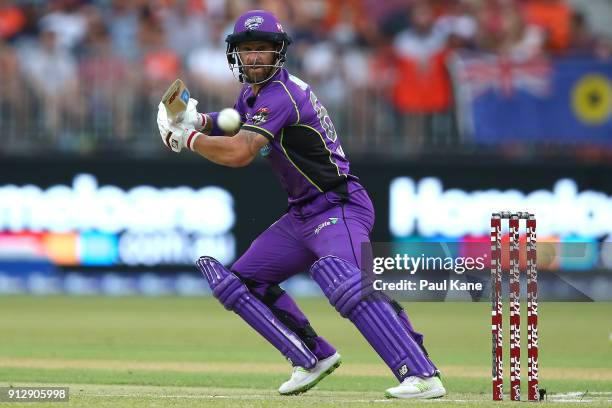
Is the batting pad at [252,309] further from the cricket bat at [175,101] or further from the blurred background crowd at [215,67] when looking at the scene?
the blurred background crowd at [215,67]

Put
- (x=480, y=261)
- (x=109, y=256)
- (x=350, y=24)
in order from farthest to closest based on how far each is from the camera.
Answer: (x=350, y=24), (x=109, y=256), (x=480, y=261)

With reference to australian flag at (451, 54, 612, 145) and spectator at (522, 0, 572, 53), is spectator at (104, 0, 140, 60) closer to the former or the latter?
australian flag at (451, 54, 612, 145)

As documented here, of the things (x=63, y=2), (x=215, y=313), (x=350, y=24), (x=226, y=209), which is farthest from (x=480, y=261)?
(x=63, y=2)

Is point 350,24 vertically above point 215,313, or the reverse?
point 350,24

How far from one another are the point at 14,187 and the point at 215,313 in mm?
2949

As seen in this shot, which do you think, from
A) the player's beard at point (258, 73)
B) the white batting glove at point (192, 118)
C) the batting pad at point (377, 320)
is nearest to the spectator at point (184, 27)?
the white batting glove at point (192, 118)

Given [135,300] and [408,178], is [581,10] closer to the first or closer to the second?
[408,178]

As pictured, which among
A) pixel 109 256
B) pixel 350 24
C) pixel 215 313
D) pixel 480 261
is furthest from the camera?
pixel 350 24

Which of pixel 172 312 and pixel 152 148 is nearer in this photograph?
pixel 172 312

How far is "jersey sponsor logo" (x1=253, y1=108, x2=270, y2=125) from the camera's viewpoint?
21.2 ft

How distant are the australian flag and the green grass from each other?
2084 millimetres

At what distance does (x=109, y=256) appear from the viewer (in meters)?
14.6

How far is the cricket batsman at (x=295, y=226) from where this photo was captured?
6379 millimetres

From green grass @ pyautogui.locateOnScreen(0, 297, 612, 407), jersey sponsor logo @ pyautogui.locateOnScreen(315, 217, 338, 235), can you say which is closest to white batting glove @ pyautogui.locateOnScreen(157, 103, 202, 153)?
jersey sponsor logo @ pyautogui.locateOnScreen(315, 217, 338, 235)
